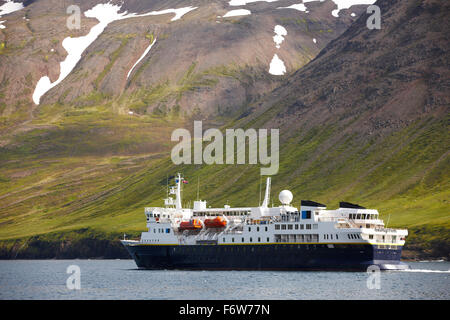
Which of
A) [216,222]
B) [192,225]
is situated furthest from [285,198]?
[192,225]

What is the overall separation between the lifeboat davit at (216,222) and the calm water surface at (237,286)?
283 inches

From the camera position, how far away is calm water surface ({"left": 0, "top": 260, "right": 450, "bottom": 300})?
73125mm

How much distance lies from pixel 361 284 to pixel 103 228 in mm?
126427

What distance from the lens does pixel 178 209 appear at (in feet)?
375

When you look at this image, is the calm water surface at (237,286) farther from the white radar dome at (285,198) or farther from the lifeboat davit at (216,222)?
the white radar dome at (285,198)

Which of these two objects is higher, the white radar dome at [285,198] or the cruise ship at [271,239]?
the white radar dome at [285,198]

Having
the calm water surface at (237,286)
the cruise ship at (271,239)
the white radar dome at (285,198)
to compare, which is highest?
the white radar dome at (285,198)

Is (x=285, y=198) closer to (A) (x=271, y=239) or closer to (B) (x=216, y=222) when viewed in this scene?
(A) (x=271, y=239)

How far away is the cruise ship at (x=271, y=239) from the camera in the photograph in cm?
9512

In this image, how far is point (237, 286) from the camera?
81.8 metres

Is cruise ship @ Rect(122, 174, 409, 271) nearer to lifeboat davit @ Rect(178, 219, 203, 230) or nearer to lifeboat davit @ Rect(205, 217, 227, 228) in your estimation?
lifeboat davit @ Rect(205, 217, 227, 228)

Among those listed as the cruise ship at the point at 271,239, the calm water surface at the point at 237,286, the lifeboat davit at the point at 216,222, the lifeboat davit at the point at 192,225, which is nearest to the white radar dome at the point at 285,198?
the cruise ship at the point at 271,239

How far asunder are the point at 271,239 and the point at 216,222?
10022mm

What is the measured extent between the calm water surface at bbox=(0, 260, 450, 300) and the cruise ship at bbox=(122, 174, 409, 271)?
2115mm
